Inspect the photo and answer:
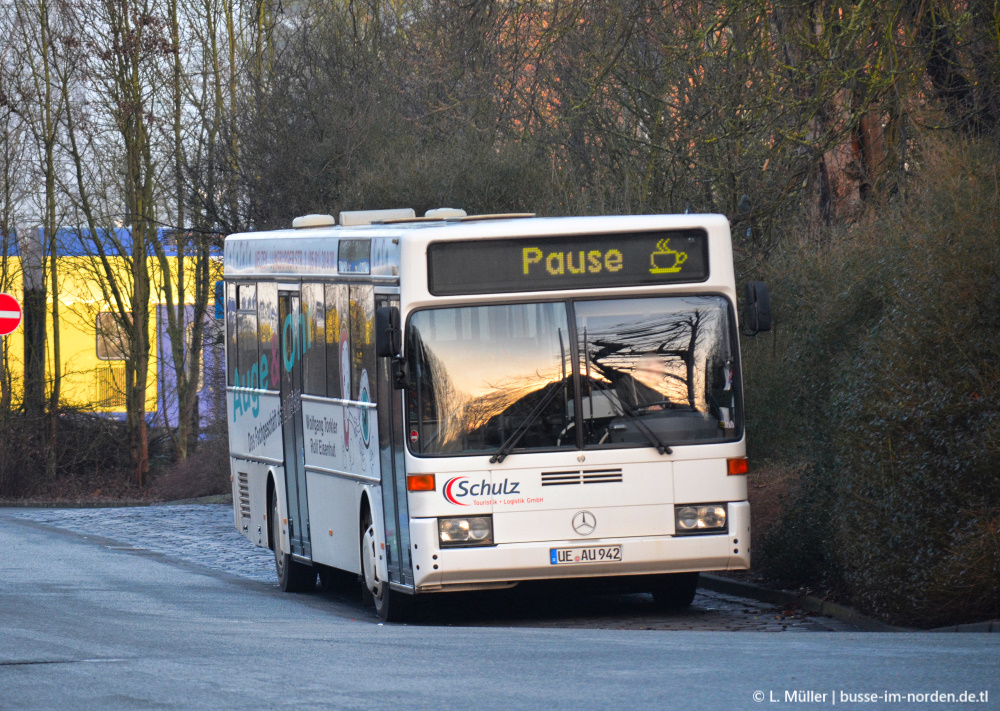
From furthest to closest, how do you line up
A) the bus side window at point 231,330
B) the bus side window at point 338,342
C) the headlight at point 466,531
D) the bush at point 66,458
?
the bush at point 66,458 → the bus side window at point 231,330 → the bus side window at point 338,342 → the headlight at point 466,531

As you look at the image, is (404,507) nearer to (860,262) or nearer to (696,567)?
(696,567)

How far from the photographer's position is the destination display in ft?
37.3

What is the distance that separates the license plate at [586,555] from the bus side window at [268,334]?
4.54 meters

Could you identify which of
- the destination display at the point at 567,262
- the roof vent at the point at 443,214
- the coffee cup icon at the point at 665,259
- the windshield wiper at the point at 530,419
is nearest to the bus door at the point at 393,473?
the destination display at the point at 567,262

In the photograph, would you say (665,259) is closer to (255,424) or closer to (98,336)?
(255,424)

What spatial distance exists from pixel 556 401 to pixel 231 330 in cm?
642

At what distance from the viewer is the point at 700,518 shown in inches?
448

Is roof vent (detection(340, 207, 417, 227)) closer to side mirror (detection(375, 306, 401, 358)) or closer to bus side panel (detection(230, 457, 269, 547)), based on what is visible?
bus side panel (detection(230, 457, 269, 547))

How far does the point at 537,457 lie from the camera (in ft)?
36.7

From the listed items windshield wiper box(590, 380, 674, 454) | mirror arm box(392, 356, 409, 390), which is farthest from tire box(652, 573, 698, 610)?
mirror arm box(392, 356, 409, 390)

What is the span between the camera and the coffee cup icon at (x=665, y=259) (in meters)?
11.6

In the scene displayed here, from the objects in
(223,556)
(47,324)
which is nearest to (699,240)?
(223,556)

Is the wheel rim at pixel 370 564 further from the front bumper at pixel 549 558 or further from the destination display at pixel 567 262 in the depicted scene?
the destination display at pixel 567 262

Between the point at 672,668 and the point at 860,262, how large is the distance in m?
5.96
